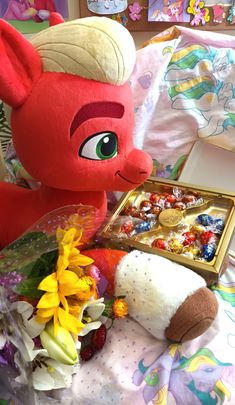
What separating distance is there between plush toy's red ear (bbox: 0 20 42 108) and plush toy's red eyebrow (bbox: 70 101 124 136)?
0.30ft

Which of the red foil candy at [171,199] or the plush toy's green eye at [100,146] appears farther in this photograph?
the red foil candy at [171,199]

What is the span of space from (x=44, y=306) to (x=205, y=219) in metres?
0.43

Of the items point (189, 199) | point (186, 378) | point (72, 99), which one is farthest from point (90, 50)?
point (186, 378)

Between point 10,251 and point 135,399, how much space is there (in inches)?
11.7

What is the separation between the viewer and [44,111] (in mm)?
606

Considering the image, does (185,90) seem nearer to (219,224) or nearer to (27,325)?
(219,224)

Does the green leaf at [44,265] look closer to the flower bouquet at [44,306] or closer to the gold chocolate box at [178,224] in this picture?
the flower bouquet at [44,306]

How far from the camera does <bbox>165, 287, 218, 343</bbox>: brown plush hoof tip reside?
0.62m

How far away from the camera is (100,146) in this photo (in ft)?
2.09

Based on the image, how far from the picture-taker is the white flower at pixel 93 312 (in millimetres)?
599

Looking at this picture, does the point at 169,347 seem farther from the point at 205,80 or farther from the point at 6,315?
the point at 205,80

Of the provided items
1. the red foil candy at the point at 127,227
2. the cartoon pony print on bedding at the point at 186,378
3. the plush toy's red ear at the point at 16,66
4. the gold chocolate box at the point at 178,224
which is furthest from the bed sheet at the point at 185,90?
the cartoon pony print on bedding at the point at 186,378

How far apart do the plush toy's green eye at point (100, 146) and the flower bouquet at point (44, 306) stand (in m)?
0.11

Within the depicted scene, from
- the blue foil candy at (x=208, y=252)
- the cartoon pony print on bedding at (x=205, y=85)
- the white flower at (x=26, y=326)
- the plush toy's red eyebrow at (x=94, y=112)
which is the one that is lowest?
the blue foil candy at (x=208, y=252)
